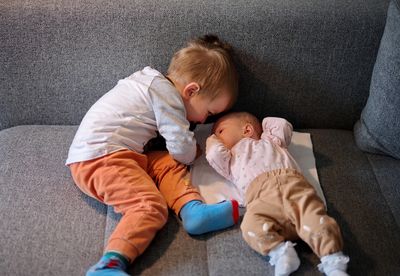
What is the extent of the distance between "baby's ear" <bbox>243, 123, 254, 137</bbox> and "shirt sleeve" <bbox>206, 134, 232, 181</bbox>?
0.10 metres

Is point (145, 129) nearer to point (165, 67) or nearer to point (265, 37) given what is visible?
point (165, 67)

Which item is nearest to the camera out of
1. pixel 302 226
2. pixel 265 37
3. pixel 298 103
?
pixel 302 226

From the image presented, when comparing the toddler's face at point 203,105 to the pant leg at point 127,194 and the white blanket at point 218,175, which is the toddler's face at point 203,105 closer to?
the white blanket at point 218,175

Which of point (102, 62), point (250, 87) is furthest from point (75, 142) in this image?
point (250, 87)

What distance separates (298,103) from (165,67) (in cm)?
52

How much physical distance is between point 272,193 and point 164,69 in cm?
62

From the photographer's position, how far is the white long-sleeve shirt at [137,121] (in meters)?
1.39

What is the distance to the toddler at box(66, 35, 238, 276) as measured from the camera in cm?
129

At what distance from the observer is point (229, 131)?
1513 millimetres

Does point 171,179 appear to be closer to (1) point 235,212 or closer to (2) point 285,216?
(1) point 235,212

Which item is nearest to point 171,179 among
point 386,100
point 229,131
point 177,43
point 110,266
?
point 229,131

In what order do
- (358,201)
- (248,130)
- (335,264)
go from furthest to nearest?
(248,130)
(358,201)
(335,264)

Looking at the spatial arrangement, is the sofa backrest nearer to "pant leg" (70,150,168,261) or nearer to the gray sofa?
the gray sofa

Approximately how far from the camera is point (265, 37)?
1545 mm
